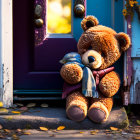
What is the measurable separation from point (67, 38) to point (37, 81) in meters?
0.67

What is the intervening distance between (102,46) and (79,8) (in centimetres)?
64

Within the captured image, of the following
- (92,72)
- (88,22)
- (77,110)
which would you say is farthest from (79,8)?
(77,110)

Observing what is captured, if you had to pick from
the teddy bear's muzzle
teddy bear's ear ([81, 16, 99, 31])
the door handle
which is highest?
the door handle

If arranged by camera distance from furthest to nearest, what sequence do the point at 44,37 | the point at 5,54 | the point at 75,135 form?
the point at 44,37 → the point at 5,54 → the point at 75,135

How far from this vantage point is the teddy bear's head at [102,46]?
304cm

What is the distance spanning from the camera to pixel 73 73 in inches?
116

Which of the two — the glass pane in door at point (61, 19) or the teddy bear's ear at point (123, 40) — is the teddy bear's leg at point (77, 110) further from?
the glass pane in door at point (61, 19)

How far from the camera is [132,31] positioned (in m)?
3.15

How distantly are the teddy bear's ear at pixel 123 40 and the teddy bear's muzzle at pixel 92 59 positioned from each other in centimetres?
29

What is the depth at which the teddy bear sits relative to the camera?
2.85 m

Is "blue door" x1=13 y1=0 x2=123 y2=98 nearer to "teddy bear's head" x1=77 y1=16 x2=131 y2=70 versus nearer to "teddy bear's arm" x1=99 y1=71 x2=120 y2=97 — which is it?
"teddy bear's head" x1=77 y1=16 x2=131 y2=70

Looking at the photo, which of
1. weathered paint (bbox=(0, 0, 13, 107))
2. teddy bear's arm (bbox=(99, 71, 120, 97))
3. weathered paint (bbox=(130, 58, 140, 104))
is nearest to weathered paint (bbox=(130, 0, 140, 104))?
weathered paint (bbox=(130, 58, 140, 104))

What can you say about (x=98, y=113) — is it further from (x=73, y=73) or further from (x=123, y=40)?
(x=123, y=40)

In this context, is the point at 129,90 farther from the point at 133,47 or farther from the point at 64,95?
the point at 64,95
